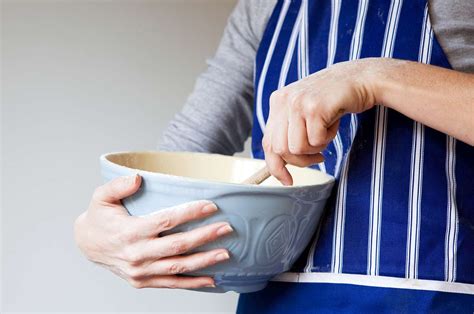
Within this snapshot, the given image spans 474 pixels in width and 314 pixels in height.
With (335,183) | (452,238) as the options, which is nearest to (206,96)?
(335,183)

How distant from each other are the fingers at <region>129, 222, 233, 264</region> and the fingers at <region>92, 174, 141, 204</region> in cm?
5

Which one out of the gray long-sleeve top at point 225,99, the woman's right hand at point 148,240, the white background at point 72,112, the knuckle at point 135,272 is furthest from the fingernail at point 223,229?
the white background at point 72,112

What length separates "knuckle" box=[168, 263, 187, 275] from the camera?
697mm

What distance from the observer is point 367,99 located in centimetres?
68

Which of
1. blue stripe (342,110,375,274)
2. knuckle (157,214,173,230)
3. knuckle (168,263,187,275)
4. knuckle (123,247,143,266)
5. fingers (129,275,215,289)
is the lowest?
fingers (129,275,215,289)

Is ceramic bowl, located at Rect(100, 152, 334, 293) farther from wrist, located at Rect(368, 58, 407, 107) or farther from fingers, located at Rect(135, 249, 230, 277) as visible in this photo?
wrist, located at Rect(368, 58, 407, 107)

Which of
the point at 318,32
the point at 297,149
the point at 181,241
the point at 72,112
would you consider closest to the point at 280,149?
the point at 297,149

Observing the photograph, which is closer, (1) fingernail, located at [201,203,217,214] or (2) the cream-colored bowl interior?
(1) fingernail, located at [201,203,217,214]

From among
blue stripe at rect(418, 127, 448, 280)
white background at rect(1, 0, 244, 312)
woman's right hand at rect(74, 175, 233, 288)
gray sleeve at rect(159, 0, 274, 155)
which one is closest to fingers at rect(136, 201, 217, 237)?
woman's right hand at rect(74, 175, 233, 288)

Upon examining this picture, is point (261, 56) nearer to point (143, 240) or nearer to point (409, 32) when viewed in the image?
point (409, 32)

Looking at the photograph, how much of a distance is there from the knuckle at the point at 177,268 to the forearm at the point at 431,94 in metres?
0.24

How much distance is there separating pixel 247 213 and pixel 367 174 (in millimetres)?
164

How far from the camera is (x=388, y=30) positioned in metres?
0.79

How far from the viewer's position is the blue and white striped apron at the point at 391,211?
2.48 ft
